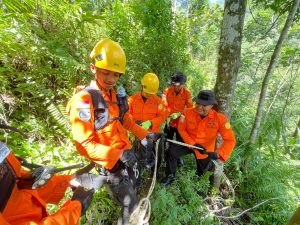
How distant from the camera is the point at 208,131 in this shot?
146 inches

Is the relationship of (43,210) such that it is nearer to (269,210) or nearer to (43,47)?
(43,47)

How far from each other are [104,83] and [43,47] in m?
2.66

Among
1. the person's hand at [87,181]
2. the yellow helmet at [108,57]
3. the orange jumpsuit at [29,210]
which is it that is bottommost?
the person's hand at [87,181]

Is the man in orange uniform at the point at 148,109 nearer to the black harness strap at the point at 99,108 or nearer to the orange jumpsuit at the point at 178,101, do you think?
the orange jumpsuit at the point at 178,101

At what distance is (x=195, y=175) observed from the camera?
4.08 metres

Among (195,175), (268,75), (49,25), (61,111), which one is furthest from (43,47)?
(268,75)

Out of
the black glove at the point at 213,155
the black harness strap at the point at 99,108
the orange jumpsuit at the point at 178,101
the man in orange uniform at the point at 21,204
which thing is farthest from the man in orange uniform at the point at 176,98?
the man in orange uniform at the point at 21,204

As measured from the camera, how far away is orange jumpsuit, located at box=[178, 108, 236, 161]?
11.7ft

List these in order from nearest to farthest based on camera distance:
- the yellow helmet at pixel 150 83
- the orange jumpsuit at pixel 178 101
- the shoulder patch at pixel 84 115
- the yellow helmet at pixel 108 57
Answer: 1. the shoulder patch at pixel 84 115
2. the yellow helmet at pixel 108 57
3. the yellow helmet at pixel 150 83
4. the orange jumpsuit at pixel 178 101

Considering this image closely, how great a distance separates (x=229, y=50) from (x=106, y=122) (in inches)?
86.1

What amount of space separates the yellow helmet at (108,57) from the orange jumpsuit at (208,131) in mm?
1962

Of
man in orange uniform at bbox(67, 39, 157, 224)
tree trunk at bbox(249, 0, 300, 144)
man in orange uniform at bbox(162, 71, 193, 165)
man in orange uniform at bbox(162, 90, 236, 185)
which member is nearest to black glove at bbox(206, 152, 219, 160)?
man in orange uniform at bbox(162, 90, 236, 185)

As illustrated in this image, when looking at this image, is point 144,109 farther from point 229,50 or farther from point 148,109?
point 229,50

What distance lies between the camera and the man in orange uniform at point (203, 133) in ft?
11.6
